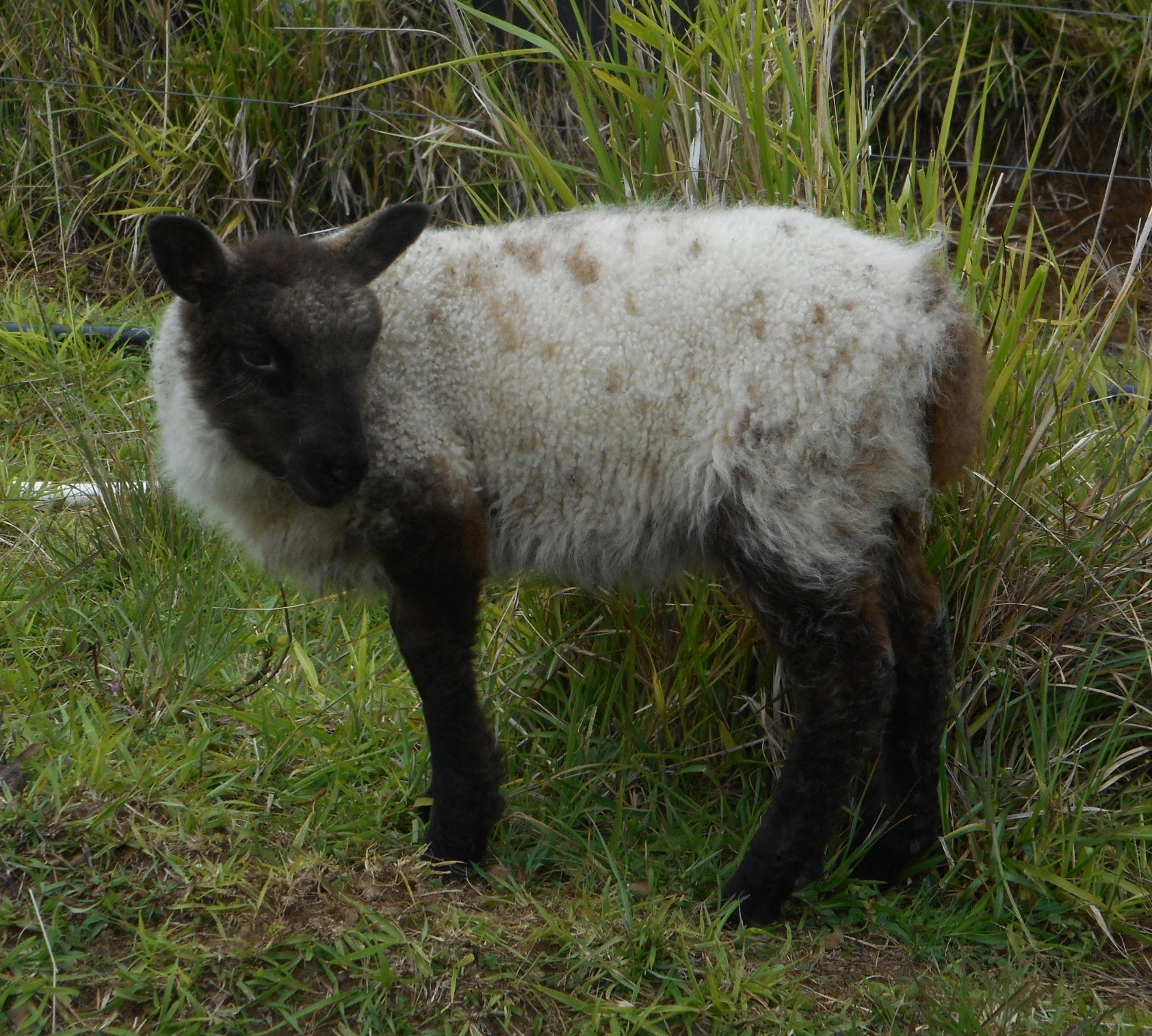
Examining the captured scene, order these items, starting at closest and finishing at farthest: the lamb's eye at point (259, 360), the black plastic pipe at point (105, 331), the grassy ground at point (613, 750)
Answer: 1. the grassy ground at point (613, 750)
2. the lamb's eye at point (259, 360)
3. the black plastic pipe at point (105, 331)

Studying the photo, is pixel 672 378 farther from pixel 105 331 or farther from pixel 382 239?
pixel 105 331

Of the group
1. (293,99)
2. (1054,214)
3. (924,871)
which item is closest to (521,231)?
(924,871)

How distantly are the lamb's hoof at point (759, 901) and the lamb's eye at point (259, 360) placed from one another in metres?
1.70

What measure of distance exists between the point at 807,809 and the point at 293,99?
16.2 feet

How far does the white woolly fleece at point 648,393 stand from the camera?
284cm

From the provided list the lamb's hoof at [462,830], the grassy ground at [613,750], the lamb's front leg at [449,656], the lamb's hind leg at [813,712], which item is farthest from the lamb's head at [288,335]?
the lamb's hind leg at [813,712]

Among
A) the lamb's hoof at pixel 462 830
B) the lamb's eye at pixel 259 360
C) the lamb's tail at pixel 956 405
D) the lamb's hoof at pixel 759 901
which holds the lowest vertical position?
the lamb's hoof at pixel 759 901

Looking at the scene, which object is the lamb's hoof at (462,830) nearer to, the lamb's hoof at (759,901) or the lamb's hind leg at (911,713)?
the lamb's hoof at (759,901)

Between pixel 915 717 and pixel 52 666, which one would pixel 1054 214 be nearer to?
pixel 915 717

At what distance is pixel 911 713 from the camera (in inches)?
126

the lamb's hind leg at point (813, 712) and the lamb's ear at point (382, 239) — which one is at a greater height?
the lamb's ear at point (382, 239)

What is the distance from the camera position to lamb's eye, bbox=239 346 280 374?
2.83 m

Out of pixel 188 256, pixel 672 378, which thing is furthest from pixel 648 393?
pixel 188 256

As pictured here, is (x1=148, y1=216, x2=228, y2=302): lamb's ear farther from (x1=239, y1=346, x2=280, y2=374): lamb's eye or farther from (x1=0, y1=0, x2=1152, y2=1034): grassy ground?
(x1=0, y1=0, x2=1152, y2=1034): grassy ground
